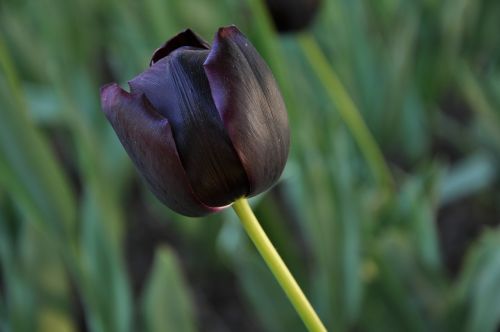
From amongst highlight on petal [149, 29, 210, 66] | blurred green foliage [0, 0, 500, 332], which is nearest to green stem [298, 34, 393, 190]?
blurred green foliage [0, 0, 500, 332]

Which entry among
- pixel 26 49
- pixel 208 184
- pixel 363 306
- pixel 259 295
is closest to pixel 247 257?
pixel 259 295

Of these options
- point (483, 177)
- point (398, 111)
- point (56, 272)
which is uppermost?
point (56, 272)

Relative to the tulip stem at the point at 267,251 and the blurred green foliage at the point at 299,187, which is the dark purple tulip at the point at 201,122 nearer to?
the tulip stem at the point at 267,251

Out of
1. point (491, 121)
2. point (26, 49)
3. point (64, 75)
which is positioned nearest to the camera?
point (64, 75)

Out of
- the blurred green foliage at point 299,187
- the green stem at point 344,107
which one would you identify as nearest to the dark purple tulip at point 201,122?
the blurred green foliage at point 299,187

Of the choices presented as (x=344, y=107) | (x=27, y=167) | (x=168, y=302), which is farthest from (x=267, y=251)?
(x=344, y=107)

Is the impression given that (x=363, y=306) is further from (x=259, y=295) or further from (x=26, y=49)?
(x=26, y=49)

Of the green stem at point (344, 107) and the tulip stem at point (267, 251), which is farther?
the green stem at point (344, 107)
